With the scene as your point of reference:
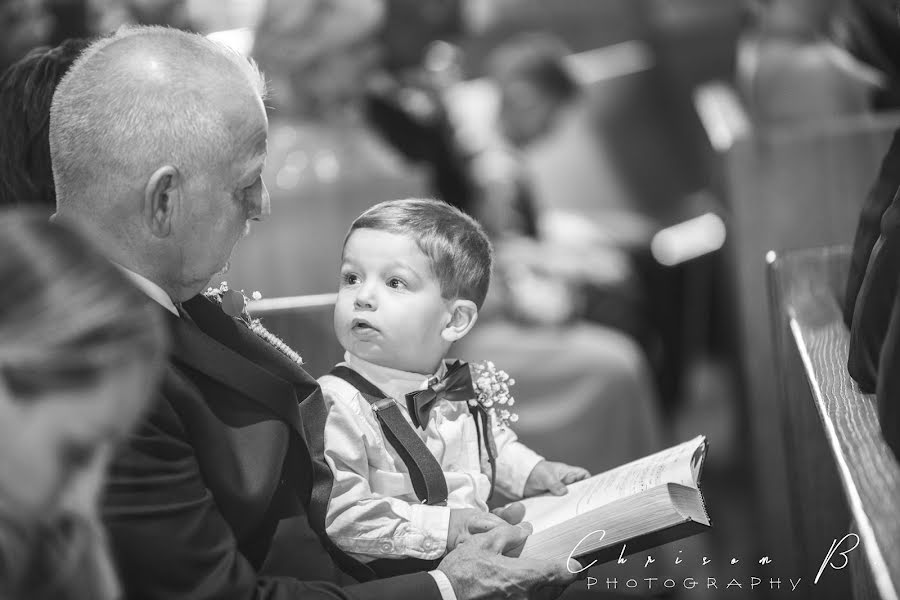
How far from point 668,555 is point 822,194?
5.50ft

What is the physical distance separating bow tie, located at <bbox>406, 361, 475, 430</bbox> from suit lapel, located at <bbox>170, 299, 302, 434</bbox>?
16 cm

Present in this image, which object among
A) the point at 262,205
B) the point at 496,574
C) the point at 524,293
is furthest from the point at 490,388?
the point at 524,293

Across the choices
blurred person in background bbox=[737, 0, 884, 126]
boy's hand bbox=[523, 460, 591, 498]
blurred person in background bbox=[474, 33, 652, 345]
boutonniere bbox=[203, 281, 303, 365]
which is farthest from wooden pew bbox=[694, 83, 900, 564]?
boutonniere bbox=[203, 281, 303, 365]

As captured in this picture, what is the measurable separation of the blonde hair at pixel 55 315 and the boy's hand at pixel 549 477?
2.73ft

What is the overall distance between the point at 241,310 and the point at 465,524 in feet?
1.31

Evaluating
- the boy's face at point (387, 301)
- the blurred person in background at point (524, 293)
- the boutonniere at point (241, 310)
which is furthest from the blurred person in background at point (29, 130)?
the blurred person in background at point (524, 293)

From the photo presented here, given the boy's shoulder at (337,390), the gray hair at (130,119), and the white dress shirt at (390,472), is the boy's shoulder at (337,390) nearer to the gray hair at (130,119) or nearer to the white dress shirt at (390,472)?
the white dress shirt at (390,472)

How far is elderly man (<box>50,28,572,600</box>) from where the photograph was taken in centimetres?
107

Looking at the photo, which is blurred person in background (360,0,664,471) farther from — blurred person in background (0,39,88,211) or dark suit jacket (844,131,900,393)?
blurred person in background (0,39,88,211)

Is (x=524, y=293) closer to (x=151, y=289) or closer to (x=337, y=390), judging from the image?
(x=337, y=390)

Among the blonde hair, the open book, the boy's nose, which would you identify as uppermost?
the blonde hair

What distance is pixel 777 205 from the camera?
3070 millimetres

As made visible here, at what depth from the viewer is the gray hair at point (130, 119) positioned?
1.14 m

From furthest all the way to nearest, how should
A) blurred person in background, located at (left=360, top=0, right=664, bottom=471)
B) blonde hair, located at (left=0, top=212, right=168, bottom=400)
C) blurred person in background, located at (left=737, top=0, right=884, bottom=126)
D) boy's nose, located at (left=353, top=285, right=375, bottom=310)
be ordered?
blurred person in background, located at (left=360, top=0, right=664, bottom=471), blurred person in background, located at (left=737, top=0, right=884, bottom=126), boy's nose, located at (left=353, top=285, right=375, bottom=310), blonde hair, located at (left=0, top=212, right=168, bottom=400)
